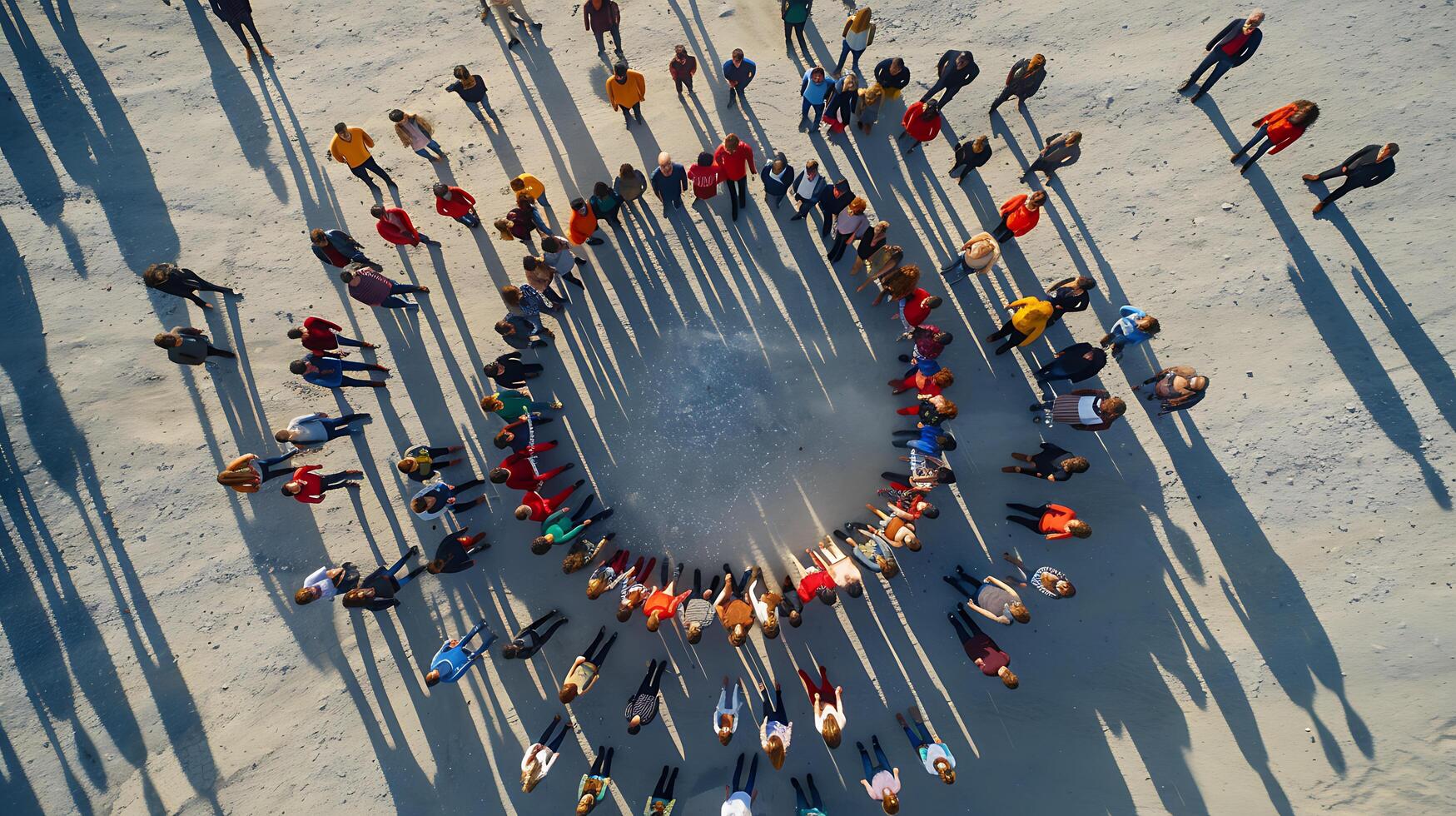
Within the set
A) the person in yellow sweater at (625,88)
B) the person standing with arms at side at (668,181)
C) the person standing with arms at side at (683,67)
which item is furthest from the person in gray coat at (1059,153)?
the person in yellow sweater at (625,88)

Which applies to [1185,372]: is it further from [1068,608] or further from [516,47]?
[516,47]

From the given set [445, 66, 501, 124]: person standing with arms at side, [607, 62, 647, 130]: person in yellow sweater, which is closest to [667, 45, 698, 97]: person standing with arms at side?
[607, 62, 647, 130]: person in yellow sweater

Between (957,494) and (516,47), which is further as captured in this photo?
(516,47)

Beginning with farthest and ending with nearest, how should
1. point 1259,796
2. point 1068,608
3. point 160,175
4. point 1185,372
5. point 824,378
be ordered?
point 160,175 < point 824,378 < point 1068,608 < point 1259,796 < point 1185,372

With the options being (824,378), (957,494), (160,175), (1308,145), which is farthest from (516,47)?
(1308,145)

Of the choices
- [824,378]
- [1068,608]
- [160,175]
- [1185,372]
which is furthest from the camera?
[160,175]

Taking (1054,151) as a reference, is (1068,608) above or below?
below

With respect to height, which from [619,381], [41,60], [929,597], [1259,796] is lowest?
[1259,796]

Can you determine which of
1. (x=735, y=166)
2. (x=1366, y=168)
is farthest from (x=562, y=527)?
(x=1366, y=168)

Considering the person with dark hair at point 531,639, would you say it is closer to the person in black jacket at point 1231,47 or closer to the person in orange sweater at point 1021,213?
the person in orange sweater at point 1021,213
